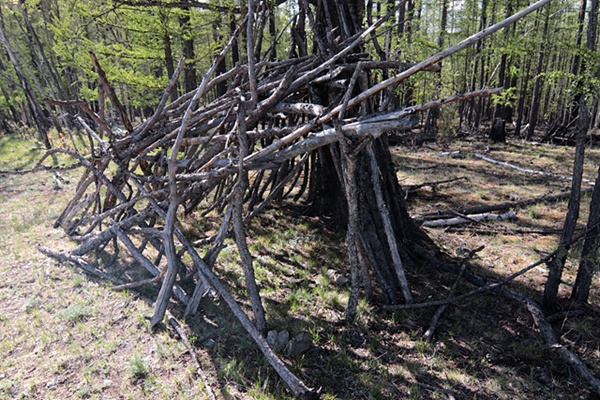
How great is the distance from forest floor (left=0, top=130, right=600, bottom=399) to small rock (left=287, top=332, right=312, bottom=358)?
0.05m

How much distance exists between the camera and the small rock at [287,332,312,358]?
3.32 m

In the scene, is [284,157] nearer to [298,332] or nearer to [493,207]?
[298,332]

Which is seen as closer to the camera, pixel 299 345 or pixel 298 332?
pixel 299 345

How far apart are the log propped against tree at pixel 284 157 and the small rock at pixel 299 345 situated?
32 cm

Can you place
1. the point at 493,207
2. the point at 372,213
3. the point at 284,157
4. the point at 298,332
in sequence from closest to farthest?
the point at 284,157, the point at 298,332, the point at 372,213, the point at 493,207

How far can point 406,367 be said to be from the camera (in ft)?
10.8

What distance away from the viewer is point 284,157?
3295 mm

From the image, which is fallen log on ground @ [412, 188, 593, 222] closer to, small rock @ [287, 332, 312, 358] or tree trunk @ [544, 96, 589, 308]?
tree trunk @ [544, 96, 589, 308]

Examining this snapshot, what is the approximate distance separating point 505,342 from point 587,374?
28.6 inches

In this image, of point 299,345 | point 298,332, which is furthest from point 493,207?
point 299,345

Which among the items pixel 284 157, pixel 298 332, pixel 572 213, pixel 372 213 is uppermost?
pixel 284 157

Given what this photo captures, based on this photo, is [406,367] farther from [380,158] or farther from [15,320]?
[15,320]

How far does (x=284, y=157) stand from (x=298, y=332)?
1.79m

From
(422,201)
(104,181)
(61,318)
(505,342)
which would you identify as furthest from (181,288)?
(422,201)
